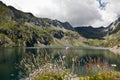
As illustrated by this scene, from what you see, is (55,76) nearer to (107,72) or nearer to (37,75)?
(37,75)

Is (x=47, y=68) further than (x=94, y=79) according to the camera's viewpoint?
No

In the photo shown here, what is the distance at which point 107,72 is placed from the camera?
49.9 ft

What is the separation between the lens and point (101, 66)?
51.2 feet

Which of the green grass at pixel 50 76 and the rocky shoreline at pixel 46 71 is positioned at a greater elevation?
the rocky shoreline at pixel 46 71

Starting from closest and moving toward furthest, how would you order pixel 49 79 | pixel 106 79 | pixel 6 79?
pixel 49 79, pixel 106 79, pixel 6 79

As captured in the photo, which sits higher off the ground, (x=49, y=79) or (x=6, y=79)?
(x=49, y=79)

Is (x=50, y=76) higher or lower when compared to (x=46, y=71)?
lower

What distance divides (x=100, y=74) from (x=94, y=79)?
0.52 meters

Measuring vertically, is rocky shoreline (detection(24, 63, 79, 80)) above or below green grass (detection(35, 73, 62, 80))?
above

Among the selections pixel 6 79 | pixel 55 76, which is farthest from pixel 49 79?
pixel 6 79

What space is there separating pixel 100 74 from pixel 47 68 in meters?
3.39

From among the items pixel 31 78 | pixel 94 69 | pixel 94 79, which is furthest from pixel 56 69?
pixel 94 69

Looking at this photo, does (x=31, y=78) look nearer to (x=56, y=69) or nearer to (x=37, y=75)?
(x=37, y=75)

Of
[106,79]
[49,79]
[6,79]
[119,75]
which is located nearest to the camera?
[49,79]
